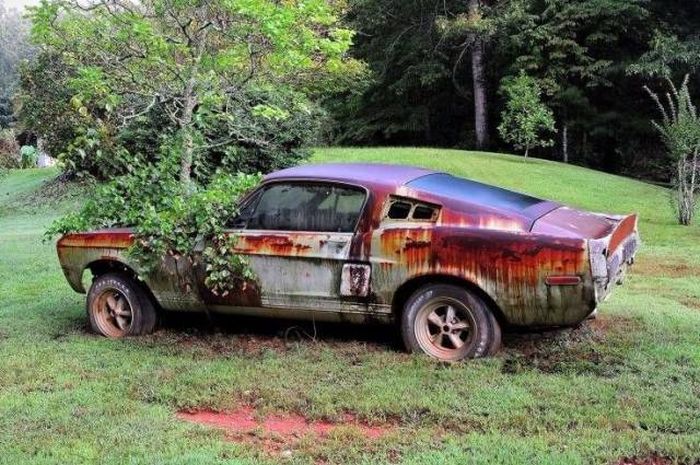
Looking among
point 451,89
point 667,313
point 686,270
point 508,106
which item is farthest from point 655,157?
point 667,313

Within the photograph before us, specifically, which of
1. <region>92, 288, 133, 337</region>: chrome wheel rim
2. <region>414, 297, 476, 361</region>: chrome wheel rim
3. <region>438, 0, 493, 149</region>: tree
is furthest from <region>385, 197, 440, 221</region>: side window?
<region>438, 0, 493, 149</region>: tree

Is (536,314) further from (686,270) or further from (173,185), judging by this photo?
(686,270)

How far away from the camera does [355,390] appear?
15.8ft

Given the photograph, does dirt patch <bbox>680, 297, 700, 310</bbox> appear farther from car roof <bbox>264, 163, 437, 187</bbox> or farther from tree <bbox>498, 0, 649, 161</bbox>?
tree <bbox>498, 0, 649, 161</bbox>

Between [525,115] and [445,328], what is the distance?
23.8 metres

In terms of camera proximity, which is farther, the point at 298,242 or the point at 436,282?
the point at 298,242

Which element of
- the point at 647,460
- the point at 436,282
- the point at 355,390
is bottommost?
the point at 647,460

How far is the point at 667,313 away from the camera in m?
6.71

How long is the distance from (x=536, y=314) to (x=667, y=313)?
2209 millimetres

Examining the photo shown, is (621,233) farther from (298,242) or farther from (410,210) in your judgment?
(298,242)

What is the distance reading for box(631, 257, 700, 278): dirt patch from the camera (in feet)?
31.4

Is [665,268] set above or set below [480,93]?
below

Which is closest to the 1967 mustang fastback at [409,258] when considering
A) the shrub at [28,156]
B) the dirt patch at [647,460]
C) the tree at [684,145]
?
the dirt patch at [647,460]

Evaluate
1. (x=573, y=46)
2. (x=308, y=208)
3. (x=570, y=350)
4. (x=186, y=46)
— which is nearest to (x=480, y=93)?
(x=573, y=46)
